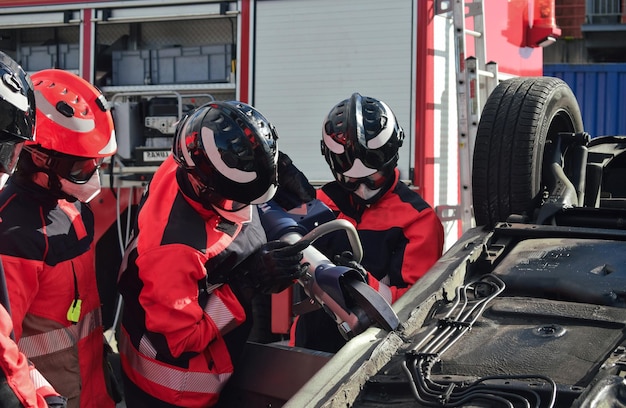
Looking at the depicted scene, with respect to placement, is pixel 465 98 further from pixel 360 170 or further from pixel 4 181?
pixel 4 181

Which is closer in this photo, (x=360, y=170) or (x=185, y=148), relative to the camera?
(x=185, y=148)

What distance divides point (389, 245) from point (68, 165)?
1.39 metres

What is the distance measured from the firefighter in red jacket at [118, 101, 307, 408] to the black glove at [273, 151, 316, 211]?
0.72 m

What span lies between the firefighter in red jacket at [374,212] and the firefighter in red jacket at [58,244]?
3.31 feet

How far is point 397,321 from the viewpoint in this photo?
2.40m

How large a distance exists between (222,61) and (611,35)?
543 inches

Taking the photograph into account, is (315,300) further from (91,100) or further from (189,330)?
(91,100)

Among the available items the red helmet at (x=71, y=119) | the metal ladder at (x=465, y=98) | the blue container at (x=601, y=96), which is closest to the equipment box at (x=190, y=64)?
the metal ladder at (x=465, y=98)

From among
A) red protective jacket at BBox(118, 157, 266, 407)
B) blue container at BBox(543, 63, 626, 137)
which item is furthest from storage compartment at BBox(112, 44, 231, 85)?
blue container at BBox(543, 63, 626, 137)

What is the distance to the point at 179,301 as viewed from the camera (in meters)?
2.53

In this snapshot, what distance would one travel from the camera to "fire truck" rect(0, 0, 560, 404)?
596 cm

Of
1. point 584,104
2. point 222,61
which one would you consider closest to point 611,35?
point 584,104

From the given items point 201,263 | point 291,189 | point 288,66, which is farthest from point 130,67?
point 201,263

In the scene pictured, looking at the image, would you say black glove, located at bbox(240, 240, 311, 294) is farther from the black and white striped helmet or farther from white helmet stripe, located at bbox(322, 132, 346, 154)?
white helmet stripe, located at bbox(322, 132, 346, 154)
